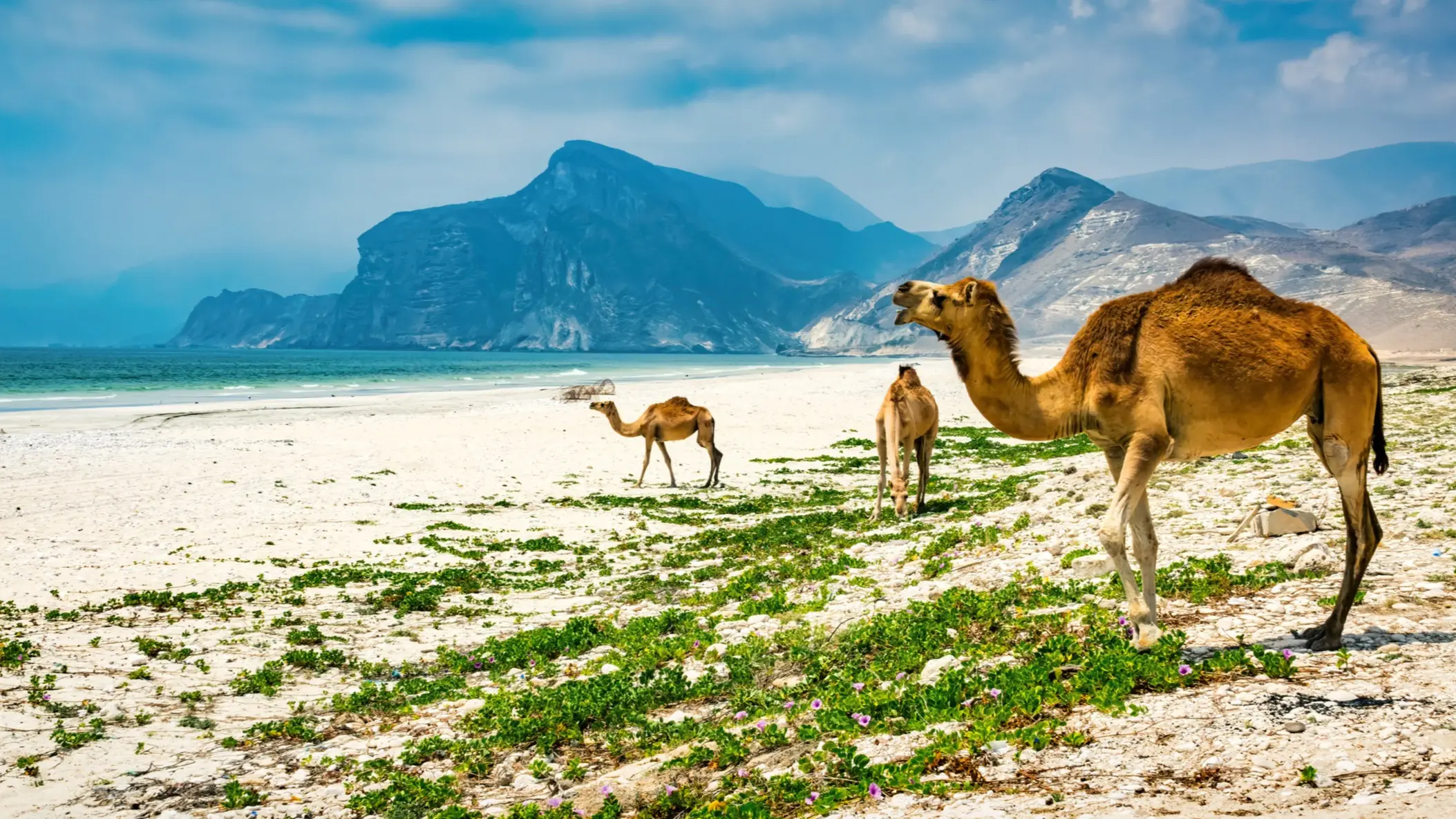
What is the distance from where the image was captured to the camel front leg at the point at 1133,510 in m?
6.59

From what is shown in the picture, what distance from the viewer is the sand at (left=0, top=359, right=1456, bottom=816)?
265 inches

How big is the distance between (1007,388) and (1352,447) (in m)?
2.52

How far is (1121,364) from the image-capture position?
6.92 meters

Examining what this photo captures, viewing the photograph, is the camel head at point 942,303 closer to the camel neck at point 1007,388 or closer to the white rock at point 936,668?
the camel neck at point 1007,388

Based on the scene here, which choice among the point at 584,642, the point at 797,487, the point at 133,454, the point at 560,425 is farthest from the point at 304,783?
the point at 560,425

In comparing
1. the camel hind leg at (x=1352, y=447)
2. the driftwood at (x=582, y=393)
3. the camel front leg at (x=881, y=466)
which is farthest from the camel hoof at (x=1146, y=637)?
the driftwood at (x=582, y=393)

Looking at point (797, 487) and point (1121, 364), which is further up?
point (1121, 364)

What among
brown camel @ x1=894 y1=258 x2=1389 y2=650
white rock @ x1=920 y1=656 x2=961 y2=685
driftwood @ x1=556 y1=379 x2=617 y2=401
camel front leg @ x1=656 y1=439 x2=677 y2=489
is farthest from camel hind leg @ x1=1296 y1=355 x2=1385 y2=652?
driftwood @ x1=556 y1=379 x2=617 y2=401

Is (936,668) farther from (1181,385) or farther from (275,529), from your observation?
(275,529)

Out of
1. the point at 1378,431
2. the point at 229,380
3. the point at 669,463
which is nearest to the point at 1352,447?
the point at 1378,431

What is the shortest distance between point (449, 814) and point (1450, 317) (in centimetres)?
15258

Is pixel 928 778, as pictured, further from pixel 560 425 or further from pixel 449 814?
pixel 560 425

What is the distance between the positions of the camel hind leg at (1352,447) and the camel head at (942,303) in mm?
2647

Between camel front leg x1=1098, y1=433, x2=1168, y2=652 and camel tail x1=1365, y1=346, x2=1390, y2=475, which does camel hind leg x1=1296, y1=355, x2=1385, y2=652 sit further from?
camel front leg x1=1098, y1=433, x2=1168, y2=652
